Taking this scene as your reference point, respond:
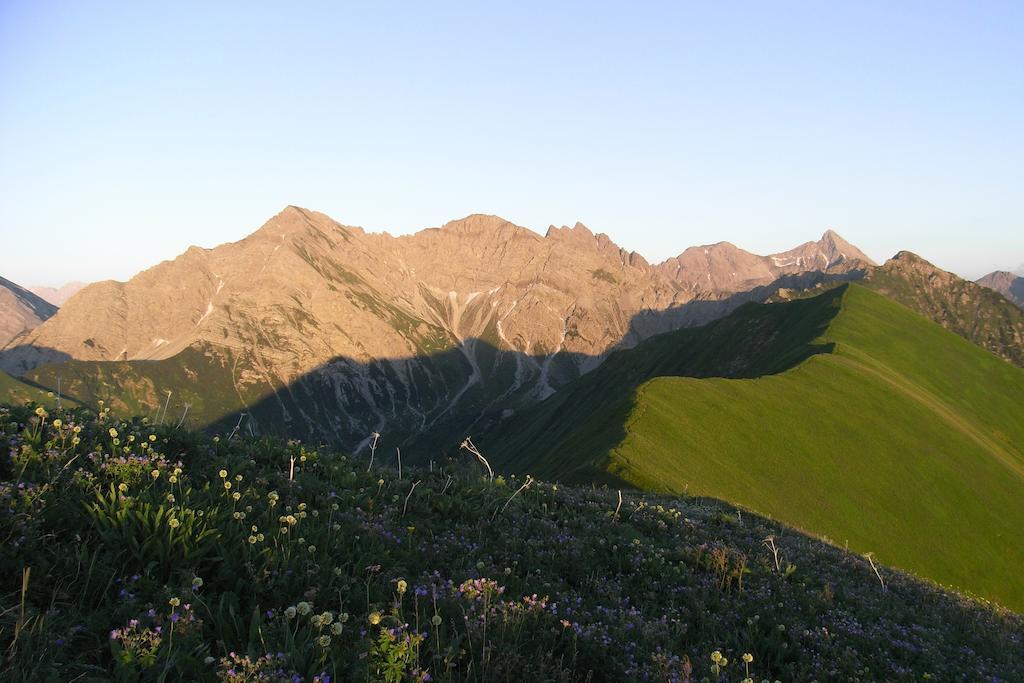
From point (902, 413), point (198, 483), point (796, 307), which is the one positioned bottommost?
point (902, 413)

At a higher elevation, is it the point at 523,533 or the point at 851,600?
the point at 523,533

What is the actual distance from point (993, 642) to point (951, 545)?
206 ft

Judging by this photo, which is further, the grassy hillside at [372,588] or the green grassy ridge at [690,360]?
the green grassy ridge at [690,360]

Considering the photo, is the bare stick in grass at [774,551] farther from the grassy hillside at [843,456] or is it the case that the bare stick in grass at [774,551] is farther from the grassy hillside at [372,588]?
the grassy hillside at [843,456]

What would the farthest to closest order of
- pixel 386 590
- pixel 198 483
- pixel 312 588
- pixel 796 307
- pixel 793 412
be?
pixel 796 307 → pixel 793 412 → pixel 198 483 → pixel 386 590 → pixel 312 588

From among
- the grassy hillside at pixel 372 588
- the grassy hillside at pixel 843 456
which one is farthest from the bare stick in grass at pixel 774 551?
the grassy hillside at pixel 843 456

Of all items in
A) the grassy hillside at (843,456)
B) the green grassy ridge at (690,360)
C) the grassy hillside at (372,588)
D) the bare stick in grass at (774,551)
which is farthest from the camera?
the green grassy ridge at (690,360)

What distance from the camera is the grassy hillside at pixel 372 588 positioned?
5.48m

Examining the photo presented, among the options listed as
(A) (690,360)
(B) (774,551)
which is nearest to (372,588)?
→ (B) (774,551)

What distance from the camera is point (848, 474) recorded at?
65812 mm

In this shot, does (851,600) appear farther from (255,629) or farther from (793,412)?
(793,412)

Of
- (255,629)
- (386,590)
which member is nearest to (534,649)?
(386,590)

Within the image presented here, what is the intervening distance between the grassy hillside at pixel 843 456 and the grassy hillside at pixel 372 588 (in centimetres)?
3453

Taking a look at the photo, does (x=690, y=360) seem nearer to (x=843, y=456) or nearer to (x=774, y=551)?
(x=843, y=456)
